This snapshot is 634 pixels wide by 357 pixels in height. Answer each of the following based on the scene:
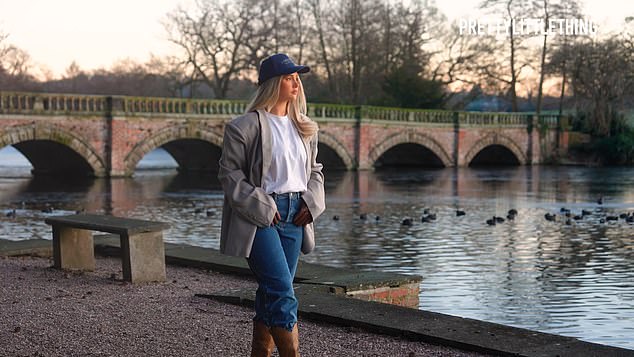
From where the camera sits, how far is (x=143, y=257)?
751 centimetres

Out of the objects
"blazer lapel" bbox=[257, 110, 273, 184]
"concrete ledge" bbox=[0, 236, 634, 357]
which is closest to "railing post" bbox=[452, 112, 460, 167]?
"concrete ledge" bbox=[0, 236, 634, 357]

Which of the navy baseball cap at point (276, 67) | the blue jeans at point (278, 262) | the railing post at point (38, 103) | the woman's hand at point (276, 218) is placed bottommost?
the blue jeans at point (278, 262)

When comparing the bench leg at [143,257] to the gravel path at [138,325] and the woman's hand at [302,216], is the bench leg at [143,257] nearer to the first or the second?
the gravel path at [138,325]

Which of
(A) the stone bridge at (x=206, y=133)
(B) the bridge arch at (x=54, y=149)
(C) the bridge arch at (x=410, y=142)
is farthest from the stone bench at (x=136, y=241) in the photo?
(C) the bridge arch at (x=410, y=142)

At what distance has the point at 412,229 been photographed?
1521 centimetres

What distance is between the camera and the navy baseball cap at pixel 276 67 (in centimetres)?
429

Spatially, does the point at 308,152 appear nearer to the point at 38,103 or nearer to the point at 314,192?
the point at 314,192

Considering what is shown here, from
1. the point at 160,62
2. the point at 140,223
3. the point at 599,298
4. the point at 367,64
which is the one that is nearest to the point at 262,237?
the point at 140,223

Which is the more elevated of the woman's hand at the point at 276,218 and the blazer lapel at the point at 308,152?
the blazer lapel at the point at 308,152

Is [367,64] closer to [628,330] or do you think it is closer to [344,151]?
[344,151]

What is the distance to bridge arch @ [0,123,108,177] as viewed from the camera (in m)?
27.5

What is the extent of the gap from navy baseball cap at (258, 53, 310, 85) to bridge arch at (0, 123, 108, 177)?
24227mm

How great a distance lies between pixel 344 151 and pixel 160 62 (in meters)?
16.4

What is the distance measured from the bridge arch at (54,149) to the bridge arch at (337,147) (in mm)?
9531
